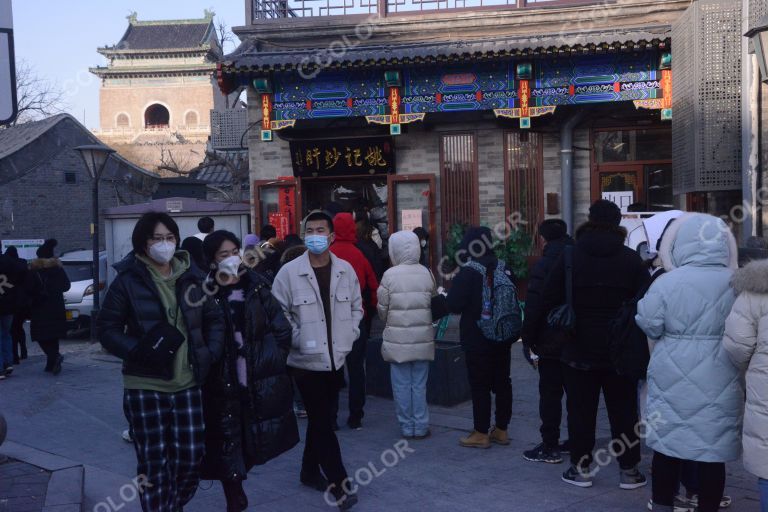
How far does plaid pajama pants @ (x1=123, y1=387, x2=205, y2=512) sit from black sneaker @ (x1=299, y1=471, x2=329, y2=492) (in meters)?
1.17

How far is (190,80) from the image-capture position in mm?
43156

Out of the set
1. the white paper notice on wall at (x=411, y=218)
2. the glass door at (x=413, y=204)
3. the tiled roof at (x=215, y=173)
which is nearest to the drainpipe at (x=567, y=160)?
the glass door at (x=413, y=204)

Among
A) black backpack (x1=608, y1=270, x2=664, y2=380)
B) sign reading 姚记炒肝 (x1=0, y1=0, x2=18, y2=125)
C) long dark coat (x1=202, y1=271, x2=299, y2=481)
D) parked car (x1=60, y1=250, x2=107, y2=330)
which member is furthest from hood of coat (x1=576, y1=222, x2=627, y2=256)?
parked car (x1=60, y1=250, x2=107, y2=330)

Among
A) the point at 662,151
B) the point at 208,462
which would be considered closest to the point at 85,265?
the point at 662,151

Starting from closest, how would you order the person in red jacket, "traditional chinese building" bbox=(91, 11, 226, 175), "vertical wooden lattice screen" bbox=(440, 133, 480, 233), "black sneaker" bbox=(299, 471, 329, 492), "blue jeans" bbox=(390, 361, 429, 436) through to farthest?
"black sneaker" bbox=(299, 471, 329, 492) < "blue jeans" bbox=(390, 361, 429, 436) < the person in red jacket < "vertical wooden lattice screen" bbox=(440, 133, 480, 233) < "traditional chinese building" bbox=(91, 11, 226, 175)

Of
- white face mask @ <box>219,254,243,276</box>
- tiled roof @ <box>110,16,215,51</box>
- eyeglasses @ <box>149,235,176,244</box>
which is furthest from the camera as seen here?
tiled roof @ <box>110,16,215,51</box>

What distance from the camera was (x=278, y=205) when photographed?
44.1 ft

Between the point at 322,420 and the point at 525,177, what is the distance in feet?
26.8

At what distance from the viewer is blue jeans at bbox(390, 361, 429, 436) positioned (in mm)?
6461

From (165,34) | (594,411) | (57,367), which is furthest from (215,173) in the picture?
(165,34)

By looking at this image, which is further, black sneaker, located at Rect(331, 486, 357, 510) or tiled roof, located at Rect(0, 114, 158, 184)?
tiled roof, located at Rect(0, 114, 158, 184)

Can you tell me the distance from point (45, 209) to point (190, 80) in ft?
62.4

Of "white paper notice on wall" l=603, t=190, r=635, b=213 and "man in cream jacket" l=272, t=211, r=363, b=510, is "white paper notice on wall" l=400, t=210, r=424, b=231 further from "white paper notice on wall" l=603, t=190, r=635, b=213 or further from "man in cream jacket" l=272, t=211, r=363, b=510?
"man in cream jacket" l=272, t=211, r=363, b=510

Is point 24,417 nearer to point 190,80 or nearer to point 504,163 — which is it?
point 504,163
